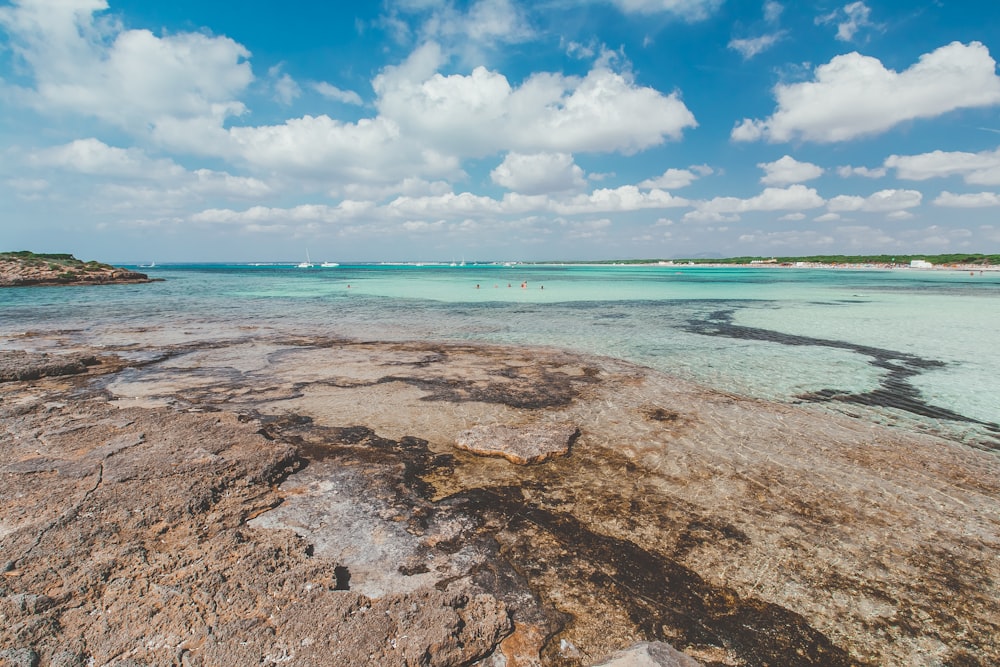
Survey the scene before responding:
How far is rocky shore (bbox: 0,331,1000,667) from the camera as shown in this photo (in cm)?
256

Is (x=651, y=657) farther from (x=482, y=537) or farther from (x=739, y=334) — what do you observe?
(x=739, y=334)

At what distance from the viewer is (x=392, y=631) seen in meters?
2.53

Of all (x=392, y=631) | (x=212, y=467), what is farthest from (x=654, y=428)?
(x=212, y=467)

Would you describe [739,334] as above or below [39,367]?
below

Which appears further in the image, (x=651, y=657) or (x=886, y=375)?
(x=886, y=375)

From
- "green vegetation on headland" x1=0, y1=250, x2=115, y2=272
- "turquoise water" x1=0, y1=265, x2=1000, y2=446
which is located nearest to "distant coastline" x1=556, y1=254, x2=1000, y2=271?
"turquoise water" x1=0, y1=265, x2=1000, y2=446

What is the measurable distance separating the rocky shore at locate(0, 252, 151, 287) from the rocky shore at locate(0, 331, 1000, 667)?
167ft

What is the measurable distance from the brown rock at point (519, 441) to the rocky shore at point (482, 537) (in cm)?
3

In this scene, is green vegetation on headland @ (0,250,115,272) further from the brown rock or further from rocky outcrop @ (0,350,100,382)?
the brown rock

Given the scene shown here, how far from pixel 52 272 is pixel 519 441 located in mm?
58643

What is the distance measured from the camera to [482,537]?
3559 millimetres

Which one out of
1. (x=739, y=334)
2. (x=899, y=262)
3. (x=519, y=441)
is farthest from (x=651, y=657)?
(x=899, y=262)

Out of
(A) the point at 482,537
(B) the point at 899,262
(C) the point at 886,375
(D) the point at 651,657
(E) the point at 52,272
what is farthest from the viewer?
(B) the point at 899,262

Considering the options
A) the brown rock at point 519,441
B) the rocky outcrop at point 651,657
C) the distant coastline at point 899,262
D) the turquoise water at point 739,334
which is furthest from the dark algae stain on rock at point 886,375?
the distant coastline at point 899,262
